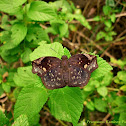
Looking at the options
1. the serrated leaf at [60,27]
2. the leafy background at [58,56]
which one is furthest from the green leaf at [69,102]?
the serrated leaf at [60,27]

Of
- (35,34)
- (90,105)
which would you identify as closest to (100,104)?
(90,105)

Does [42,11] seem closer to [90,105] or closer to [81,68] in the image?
[81,68]

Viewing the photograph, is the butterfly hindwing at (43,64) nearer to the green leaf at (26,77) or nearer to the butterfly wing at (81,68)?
the butterfly wing at (81,68)

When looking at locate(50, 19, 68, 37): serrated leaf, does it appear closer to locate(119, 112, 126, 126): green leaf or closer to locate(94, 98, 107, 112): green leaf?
locate(94, 98, 107, 112): green leaf

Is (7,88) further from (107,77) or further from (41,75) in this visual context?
(107,77)

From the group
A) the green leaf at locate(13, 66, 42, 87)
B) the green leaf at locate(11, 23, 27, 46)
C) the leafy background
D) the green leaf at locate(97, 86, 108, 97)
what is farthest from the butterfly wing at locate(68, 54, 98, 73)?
the green leaf at locate(97, 86, 108, 97)

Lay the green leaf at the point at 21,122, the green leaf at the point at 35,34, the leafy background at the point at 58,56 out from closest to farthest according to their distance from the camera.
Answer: the green leaf at the point at 21,122 < the leafy background at the point at 58,56 < the green leaf at the point at 35,34

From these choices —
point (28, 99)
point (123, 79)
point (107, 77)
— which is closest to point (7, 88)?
point (28, 99)

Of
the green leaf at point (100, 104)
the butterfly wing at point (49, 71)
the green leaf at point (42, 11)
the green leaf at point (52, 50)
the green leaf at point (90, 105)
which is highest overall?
the green leaf at point (42, 11)
